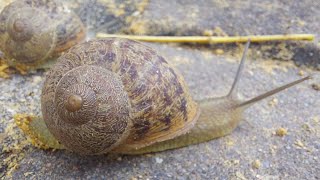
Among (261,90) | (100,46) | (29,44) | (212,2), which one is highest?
(100,46)

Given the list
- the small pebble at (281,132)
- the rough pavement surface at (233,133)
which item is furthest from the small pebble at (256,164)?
the small pebble at (281,132)

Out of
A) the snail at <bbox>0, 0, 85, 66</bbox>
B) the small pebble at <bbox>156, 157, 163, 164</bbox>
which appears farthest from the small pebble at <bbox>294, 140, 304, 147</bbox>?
the snail at <bbox>0, 0, 85, 66</bbox>

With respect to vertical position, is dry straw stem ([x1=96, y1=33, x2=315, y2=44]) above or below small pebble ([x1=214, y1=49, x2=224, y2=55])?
above

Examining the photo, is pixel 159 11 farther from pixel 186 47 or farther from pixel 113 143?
pixel 113 143

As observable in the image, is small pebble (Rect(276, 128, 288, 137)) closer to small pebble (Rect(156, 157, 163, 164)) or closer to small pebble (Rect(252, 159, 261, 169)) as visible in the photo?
small pebble (Rect(252, 159, 261, 169))

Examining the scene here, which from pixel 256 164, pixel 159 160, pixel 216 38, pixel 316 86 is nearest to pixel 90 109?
pixel 159 160

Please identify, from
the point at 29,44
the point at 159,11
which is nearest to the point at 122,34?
the point at 159,11

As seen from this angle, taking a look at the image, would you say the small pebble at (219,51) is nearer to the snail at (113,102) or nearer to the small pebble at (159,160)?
the snail at (113,102)
